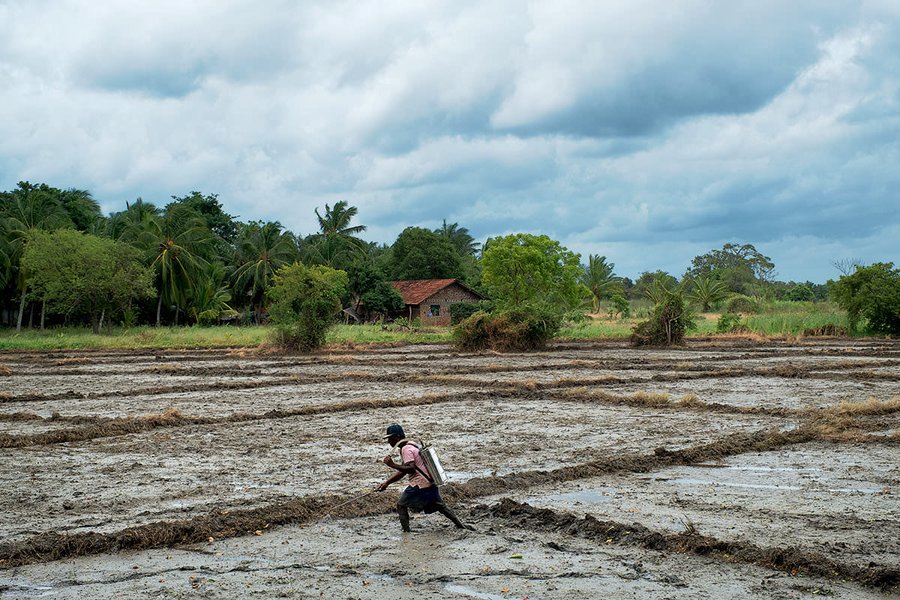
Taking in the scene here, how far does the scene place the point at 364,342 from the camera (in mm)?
42500

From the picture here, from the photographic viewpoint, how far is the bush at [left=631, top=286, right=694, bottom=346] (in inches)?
1462

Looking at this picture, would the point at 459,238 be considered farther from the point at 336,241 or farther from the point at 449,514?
the point at 449,514

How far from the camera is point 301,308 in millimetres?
35750

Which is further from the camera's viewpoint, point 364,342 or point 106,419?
point 364,342

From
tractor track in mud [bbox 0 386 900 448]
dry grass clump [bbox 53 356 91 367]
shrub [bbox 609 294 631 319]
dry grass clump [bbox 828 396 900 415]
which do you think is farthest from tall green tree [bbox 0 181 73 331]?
dry grass clump [bbox 828 396 900 415]

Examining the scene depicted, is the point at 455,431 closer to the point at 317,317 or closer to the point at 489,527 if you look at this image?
the point at 489,527

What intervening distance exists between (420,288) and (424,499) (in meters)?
58.0

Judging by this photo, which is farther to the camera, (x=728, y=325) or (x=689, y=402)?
(x=728, y=325)

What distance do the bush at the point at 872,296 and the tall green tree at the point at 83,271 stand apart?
3519 centimetres

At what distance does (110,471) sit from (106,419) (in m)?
4.84

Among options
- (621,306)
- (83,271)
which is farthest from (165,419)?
(621,306)

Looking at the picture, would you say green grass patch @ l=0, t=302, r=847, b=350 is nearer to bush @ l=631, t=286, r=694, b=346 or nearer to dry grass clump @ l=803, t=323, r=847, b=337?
dry grass clump @ l=803, t=323, r=847, b=337

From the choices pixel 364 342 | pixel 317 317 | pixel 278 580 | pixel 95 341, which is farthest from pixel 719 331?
pixel 278 580

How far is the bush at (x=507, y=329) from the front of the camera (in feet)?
117
